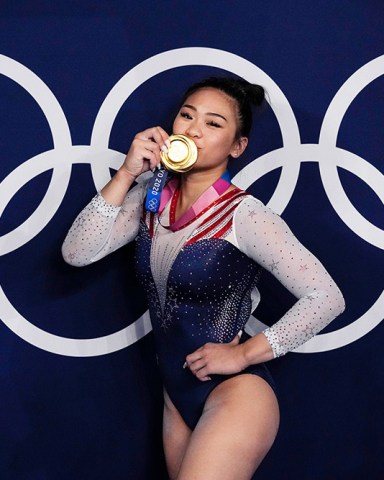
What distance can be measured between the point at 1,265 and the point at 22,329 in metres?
0.22

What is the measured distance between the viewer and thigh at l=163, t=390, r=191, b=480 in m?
2.37

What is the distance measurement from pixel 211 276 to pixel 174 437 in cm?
54

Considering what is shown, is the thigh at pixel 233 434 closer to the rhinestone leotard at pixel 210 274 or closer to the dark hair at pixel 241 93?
the rhinestone leotard at pixel 210 274

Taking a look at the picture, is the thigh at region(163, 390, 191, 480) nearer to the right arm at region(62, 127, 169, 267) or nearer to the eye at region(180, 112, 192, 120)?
the right arm at region(62, 127, 169, 267)

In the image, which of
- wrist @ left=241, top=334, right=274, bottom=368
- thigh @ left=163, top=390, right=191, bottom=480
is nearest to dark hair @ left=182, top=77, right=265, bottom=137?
wrist @ left=241, top=334, right=274, bottom=368

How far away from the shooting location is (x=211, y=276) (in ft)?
7.17

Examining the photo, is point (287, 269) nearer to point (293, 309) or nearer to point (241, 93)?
point (293, 309)

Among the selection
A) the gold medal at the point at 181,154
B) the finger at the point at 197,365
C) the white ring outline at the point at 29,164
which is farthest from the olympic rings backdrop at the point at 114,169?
the finger at the point at 197,365

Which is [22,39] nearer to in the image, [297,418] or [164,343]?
[164,343]

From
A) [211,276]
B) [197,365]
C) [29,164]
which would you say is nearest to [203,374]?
[197,365]

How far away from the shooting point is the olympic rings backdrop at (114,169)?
8.52ft

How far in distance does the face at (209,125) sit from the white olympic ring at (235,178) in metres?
0.34

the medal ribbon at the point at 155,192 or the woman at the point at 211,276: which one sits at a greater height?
the medal ribbon at the point at 155,192

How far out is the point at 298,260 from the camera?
2145 mm
